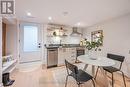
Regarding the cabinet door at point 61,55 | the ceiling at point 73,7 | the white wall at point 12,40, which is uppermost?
the ceiling at point 73,7

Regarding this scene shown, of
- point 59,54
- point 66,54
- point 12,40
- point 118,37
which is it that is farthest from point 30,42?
point 118,37

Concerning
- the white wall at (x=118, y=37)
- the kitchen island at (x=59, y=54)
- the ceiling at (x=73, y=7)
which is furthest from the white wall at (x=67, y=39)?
the ceiling at (x=73, y=7)

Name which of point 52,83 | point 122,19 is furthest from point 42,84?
point 122,19

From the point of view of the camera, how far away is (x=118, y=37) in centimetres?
341

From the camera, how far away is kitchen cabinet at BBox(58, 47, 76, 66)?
4.33 metres

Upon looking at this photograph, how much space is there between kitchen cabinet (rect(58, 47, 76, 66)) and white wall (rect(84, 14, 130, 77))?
148cm

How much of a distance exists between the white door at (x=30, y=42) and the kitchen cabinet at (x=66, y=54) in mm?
1224

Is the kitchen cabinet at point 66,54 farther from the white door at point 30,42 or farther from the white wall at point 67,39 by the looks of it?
the white door at point 30,42

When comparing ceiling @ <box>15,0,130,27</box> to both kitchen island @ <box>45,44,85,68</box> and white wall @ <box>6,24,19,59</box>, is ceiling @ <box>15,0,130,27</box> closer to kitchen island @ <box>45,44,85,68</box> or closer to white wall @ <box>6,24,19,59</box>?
white wall @ <box>6,24,19,59</box>

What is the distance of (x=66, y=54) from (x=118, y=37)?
2390 millimetres

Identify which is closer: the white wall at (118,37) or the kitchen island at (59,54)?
the white wall at (118,37)

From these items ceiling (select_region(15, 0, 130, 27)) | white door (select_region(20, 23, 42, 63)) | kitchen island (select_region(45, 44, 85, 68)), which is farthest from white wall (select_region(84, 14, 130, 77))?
white door (select_region(20, 23, 42, 63))

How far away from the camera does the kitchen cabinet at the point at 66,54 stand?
170 inches

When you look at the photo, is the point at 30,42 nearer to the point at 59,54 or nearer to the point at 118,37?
the point at 59,54
